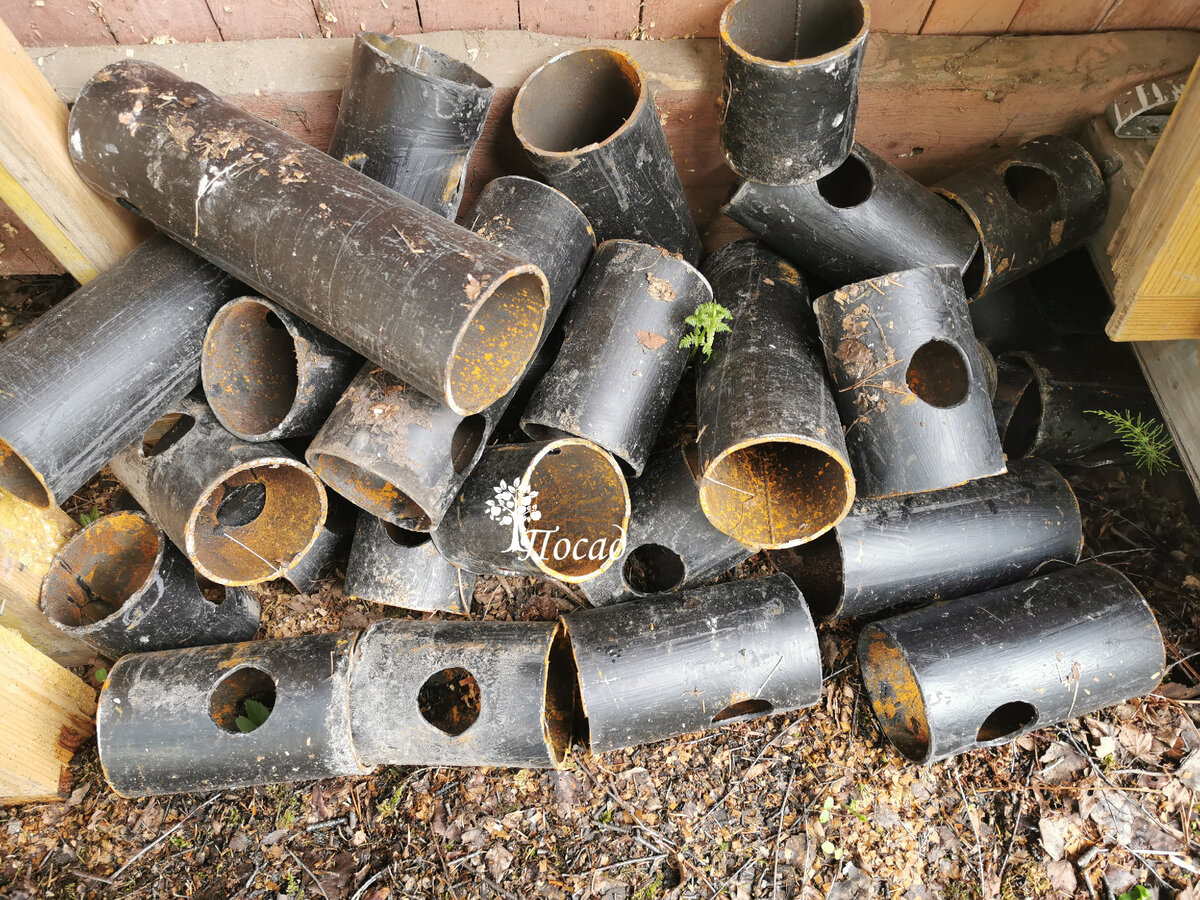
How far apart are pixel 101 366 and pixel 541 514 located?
145 cm

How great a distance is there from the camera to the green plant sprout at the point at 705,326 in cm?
264

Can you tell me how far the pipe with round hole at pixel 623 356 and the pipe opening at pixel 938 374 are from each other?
905 mm

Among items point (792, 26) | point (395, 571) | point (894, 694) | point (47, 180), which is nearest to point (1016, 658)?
point (894, 694)

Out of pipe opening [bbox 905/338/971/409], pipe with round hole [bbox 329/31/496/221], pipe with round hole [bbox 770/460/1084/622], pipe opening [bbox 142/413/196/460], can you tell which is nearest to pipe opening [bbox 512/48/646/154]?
pipe with round hole [bbox 329/31/496/221]

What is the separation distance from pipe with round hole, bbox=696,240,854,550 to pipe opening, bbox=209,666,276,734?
165 cm

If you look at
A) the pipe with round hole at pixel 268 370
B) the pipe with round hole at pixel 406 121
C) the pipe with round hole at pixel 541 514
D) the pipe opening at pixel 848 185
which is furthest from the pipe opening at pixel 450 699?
the pipe opening at pixel 848 185

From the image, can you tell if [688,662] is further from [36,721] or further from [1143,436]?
[36,721]

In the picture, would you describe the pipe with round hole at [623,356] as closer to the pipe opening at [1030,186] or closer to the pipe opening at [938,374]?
the pipe opening at [938,374]

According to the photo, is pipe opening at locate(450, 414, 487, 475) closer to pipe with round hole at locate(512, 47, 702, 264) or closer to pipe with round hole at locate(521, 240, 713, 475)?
pipe with round hole at locate(521, 240, 713, 475)

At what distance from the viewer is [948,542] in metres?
2.81

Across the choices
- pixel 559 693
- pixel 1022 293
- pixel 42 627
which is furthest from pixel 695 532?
pixel 42 627

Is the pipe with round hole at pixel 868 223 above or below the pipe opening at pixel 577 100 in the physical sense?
below

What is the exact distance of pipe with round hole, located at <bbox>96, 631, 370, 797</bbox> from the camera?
249 centimetres

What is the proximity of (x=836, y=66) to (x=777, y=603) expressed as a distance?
1.70 metres
